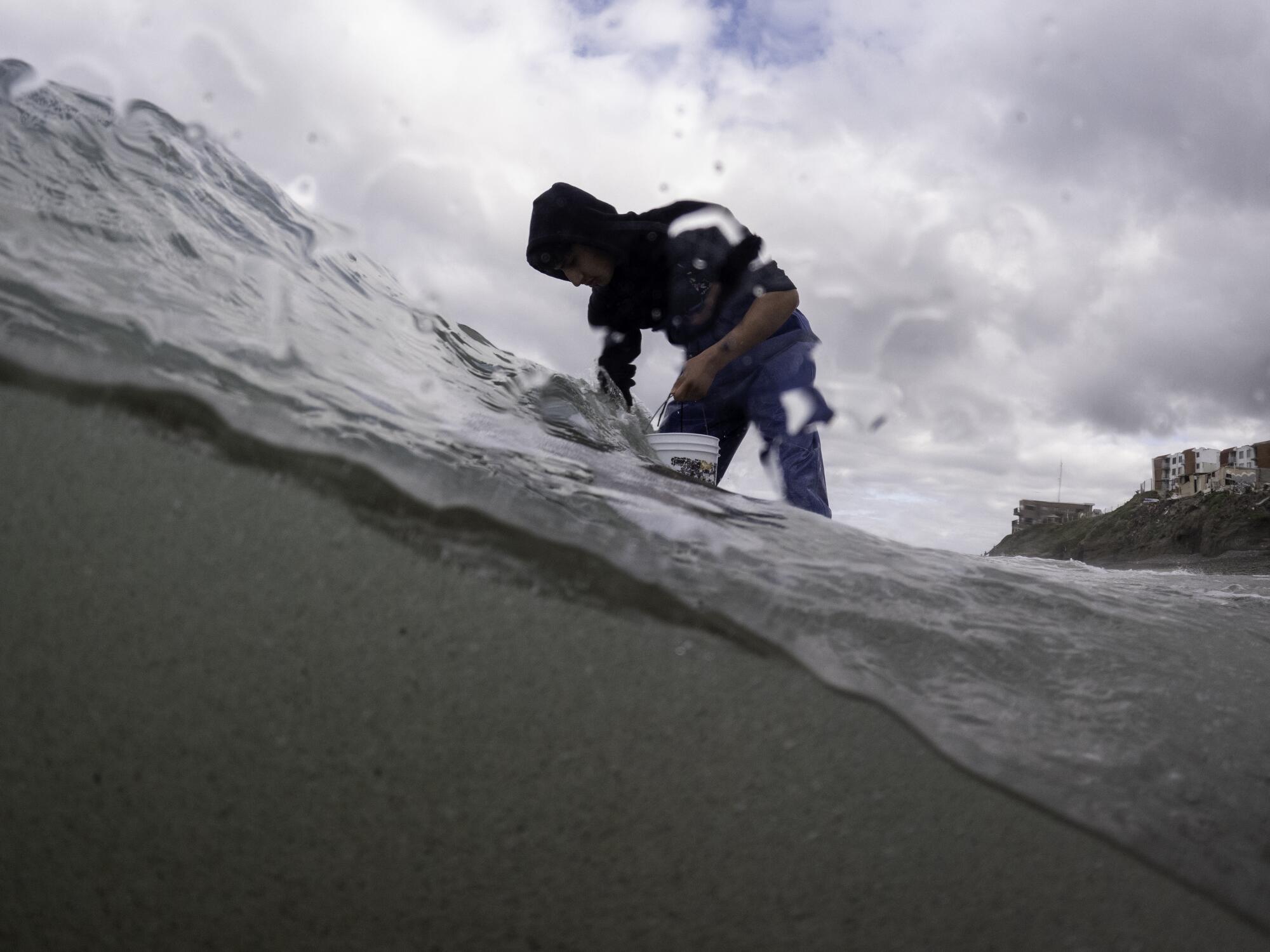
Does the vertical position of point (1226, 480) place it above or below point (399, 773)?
above

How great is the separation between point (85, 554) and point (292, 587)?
276 mm

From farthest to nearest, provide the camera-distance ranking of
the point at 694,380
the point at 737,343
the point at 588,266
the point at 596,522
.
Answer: the point at 588,266
the point at 737,343
the point at 694,380
the point at 596,522

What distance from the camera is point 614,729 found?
1.18 m

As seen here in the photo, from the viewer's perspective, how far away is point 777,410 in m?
3.50

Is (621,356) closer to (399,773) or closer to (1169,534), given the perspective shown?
(399,773)

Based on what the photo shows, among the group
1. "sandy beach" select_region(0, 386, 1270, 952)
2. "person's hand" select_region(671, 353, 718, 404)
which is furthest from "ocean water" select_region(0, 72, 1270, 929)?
"person's hand" select_region(671, 353, 718, 404)

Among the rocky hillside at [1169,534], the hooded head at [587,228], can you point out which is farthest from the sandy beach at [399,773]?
the rocky hillside at [1169,534]

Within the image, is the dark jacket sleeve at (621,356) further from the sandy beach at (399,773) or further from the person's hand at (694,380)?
the sandy beach at (399,773)

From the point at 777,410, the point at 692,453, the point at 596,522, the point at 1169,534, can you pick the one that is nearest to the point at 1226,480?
the point at 1169,534

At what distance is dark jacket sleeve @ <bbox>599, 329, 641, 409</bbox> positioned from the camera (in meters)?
3.60

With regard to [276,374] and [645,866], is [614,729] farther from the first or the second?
[276,374]

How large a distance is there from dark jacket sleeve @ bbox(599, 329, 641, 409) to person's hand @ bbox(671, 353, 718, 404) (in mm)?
546

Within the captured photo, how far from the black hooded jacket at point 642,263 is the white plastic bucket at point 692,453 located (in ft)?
2.96

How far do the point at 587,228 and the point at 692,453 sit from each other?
124 cm
